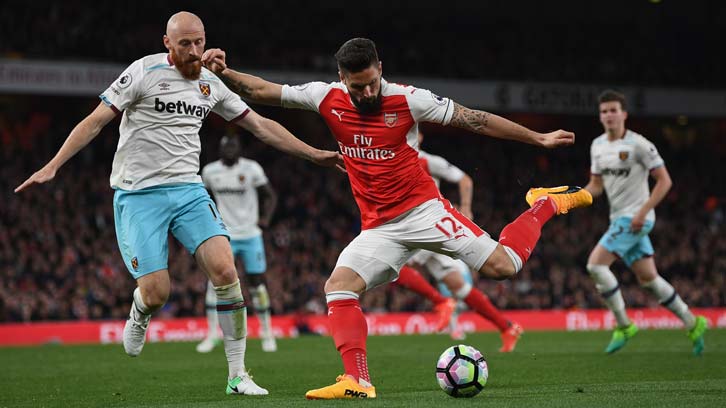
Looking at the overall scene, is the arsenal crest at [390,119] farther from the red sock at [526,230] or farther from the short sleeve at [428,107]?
the red sock at [526,230]

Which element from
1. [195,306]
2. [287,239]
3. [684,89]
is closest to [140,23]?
[287,239]

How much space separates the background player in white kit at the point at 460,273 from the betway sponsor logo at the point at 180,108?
4399 millimetres

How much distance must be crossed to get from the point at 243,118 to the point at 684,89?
24317mm

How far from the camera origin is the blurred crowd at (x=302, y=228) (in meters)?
20.6

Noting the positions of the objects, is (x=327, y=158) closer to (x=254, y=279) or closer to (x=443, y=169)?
(x=443, y=169)

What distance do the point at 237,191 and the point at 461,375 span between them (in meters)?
7.81

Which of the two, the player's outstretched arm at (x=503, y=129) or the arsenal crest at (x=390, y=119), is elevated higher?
the arsenal crest at (x=390, y=119)

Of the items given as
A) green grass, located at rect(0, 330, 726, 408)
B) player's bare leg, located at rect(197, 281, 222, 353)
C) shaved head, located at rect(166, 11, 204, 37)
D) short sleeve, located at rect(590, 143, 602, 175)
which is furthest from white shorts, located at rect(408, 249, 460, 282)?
shaved head, located at rect(166, 11, 204, 37)

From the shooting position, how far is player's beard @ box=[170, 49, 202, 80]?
284 inches

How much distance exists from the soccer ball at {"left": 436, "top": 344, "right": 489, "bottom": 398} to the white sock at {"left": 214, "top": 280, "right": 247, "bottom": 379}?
5.04 feet

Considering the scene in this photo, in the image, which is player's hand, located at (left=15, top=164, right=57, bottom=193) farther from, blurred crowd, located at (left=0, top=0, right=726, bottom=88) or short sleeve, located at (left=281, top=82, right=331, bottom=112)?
blurred crowd, located at (left=0, top=0, right=726, bottom=88)

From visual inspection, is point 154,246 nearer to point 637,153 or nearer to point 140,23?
point 637,153

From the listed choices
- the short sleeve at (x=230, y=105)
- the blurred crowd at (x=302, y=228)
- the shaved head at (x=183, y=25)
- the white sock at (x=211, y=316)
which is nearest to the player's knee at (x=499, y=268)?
the short sleeve at (x=230, y=105)

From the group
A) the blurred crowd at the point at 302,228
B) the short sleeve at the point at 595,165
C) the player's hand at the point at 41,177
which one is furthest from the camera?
the blurred crowd at the point at 302,228
